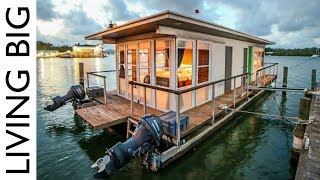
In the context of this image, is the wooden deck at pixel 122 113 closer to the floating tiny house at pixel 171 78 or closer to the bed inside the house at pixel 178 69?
the floating tiny house at pixel 171 78

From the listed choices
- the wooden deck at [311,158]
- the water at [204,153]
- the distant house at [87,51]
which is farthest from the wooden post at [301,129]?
the distant house at [87,51]

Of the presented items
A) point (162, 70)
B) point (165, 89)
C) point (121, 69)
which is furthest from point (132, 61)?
point (165, 89)

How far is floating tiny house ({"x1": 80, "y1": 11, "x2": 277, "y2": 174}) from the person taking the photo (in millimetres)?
5938

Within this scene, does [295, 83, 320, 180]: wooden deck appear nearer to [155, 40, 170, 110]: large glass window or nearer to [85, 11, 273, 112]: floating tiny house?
[85, 11, 273, 112]: floating tiny house

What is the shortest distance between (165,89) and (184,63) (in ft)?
7.48

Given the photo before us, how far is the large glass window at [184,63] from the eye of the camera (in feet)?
24.8

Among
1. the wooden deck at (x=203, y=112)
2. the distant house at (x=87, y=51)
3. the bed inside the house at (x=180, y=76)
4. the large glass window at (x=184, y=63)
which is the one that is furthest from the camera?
the distant house at (x=87, y=51)

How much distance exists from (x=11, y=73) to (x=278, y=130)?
8.61 meters

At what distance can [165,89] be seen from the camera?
19.3 ft

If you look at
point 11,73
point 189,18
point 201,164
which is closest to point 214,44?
point 189,18

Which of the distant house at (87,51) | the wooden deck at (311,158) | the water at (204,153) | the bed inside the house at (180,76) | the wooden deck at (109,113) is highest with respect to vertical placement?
the distant house at (87,51)

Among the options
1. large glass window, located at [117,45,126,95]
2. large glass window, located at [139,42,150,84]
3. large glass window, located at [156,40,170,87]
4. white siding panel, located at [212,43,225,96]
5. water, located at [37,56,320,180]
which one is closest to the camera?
water, located at [37,56,320,180]

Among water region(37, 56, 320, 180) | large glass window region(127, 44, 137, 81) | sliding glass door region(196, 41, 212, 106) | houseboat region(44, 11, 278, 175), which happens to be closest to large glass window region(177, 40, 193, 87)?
houseboat region(44, 11, 278, 175)

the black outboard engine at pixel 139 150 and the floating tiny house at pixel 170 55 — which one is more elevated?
the floating tiny house at pixel 170 55
